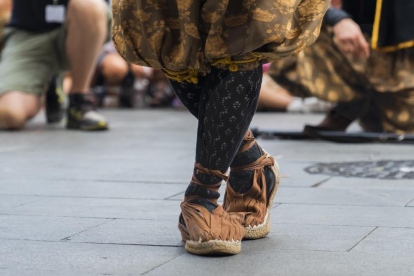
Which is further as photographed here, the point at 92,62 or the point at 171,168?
the point at 92,62

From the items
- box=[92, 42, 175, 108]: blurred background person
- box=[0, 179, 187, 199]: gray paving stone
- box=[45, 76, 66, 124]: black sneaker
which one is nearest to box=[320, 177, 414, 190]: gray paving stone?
box=[0, 179, 187, 199]: gray paving stone

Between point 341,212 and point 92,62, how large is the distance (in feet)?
12.5

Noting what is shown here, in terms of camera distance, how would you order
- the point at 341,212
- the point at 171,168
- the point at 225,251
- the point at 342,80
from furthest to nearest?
the point at 342,80 → the point at 171,168 → the point at 341,212 → the point at 225,251

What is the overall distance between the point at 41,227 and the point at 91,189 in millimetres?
765

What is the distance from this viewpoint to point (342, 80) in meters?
4.96

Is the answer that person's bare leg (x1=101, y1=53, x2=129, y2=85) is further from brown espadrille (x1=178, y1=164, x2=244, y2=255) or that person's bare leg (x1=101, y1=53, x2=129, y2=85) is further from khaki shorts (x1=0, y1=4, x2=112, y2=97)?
brown espadrille (x1=178, y1=164, x2=244, y2=255)

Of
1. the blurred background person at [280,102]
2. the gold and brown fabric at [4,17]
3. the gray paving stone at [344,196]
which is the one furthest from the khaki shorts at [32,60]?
the gray paving stone at [344,196]

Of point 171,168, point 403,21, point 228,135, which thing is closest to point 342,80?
point 403,21

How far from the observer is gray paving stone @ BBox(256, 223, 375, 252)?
2.08 metres

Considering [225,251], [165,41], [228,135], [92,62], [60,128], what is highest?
[165,41]

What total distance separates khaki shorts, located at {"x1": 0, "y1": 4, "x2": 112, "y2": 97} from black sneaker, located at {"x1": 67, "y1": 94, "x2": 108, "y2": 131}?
319 mm

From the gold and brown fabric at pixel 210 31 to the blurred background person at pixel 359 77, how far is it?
2462mm

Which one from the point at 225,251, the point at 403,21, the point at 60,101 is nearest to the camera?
the point at 225,251

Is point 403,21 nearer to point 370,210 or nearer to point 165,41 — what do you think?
point 370,210
